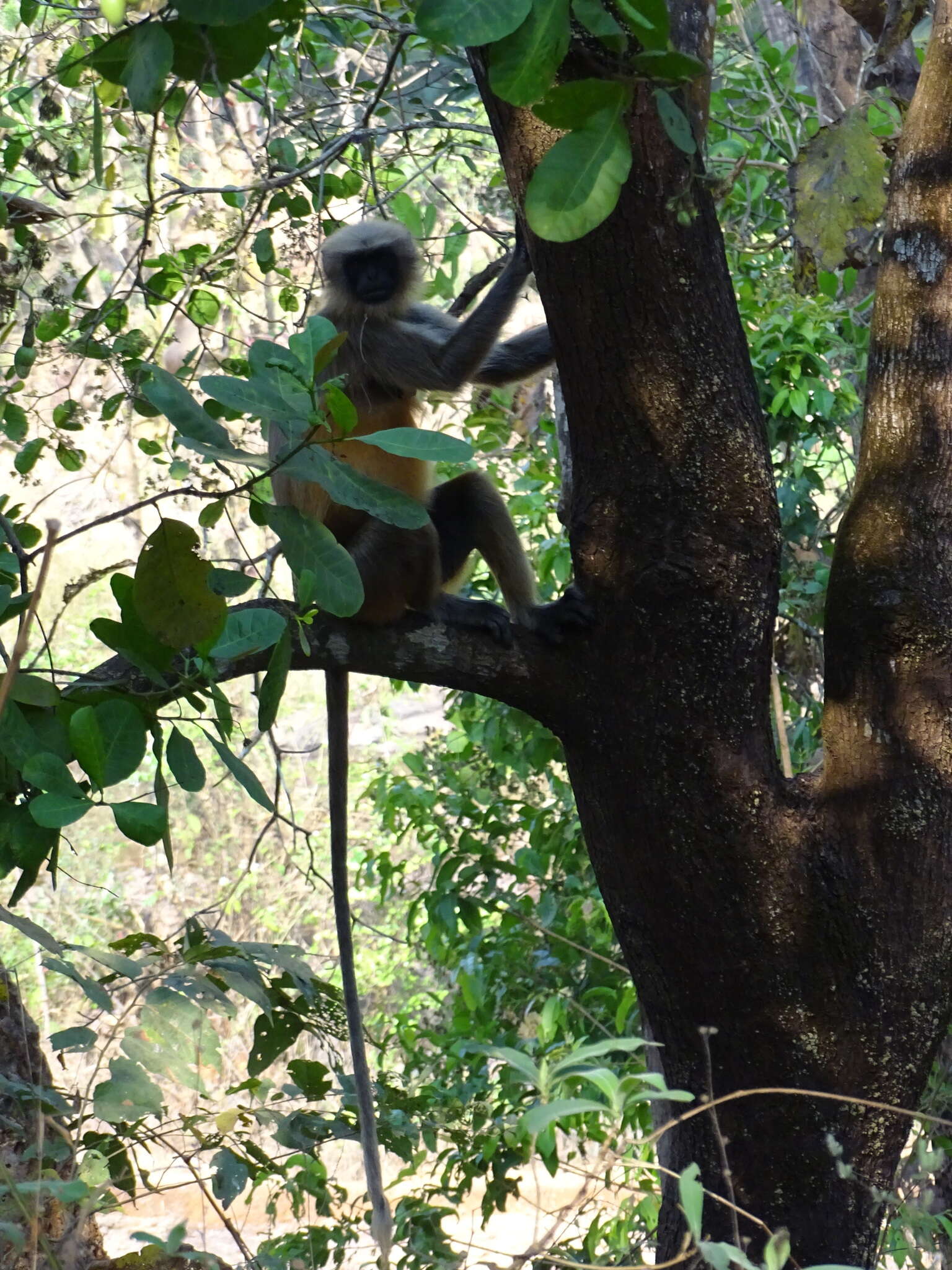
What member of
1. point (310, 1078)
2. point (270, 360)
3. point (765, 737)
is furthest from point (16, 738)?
point (765, 737)

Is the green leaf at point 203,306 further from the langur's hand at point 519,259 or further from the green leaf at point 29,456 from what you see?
the langur's hand at point 519,259

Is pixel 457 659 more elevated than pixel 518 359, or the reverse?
pixel 518 359

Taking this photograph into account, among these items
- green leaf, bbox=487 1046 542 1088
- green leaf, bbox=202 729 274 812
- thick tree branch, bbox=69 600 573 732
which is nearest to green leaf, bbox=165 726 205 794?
green leaf, bbox=202 729 274 812

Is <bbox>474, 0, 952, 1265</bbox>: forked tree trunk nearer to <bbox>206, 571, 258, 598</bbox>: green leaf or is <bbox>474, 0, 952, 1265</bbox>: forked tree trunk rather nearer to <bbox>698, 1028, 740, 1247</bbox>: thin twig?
<bbox>698, 1028, 740, 1247</bbox>: thin twig

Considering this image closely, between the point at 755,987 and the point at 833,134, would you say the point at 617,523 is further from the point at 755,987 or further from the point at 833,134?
the point at 833,134

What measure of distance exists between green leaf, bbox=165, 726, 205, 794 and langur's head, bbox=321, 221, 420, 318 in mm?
2269

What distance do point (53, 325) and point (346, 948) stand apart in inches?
60.7

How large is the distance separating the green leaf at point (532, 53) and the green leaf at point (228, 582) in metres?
0.63

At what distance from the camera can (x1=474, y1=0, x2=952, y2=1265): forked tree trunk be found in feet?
6.96

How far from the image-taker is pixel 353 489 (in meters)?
1.31

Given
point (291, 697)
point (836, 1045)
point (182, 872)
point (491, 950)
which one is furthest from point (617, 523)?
point (291, 697)

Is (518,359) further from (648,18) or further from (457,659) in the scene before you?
(648,18)

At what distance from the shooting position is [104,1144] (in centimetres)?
192

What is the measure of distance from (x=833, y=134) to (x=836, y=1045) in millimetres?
1883
